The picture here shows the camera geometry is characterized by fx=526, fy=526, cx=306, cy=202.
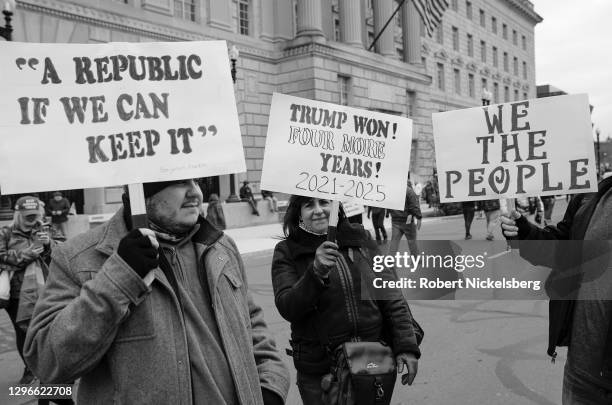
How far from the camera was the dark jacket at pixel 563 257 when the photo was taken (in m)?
2.46

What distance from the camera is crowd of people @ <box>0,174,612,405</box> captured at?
1.77 m

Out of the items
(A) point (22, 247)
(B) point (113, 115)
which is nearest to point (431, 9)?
(A) point (22, 247)

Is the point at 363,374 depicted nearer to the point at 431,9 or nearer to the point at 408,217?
the point at 408,217

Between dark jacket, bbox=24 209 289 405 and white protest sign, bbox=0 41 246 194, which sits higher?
white protest sign, bbox=0 41 246 194

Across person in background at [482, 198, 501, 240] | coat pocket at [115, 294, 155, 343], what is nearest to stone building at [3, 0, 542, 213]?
person in background at [482, 198, 501, 240]

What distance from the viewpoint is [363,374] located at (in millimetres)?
2547

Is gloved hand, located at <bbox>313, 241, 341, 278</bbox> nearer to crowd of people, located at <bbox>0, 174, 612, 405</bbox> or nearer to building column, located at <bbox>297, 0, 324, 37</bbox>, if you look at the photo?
crowd of people, located at <bbox>0, 174, 612, 405</bbox>

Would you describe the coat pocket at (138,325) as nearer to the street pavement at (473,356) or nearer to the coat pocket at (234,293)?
the coat pocket at (234,293)

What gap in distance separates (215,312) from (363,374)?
907mm

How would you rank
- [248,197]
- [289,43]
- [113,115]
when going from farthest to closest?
1. [289,43]
2. [248,197]
3. [113,115]

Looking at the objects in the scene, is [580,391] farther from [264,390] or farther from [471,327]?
[471,327]

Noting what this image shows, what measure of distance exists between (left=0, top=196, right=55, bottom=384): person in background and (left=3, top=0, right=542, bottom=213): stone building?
14269 millimetres

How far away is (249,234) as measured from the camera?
18.2 metres

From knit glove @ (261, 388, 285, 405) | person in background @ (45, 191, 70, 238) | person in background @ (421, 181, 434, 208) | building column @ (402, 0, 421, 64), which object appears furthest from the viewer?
building column @ (402, 0, 421, 64)
